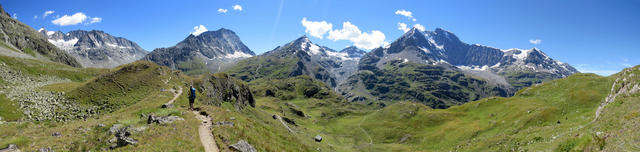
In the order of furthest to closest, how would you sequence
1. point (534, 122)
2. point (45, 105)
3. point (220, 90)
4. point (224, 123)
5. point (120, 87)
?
point (220, 90), point (120, 87), point (534, 122), point (45, 105), point (224, 123)

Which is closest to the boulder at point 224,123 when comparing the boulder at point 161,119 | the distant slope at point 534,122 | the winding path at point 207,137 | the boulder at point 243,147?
the winding path at point 207,137

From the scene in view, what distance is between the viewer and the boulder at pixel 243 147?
965 inches

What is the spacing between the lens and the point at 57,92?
162ft

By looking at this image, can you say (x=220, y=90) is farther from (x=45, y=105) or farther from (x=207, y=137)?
(x=207, y=137)

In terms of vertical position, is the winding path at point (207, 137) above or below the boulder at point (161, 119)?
below

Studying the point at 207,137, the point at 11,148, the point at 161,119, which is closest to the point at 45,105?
the point at 161,119

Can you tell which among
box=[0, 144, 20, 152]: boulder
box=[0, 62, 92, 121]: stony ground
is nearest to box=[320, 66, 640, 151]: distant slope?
box=[0, 144, 20, 152]: boulder

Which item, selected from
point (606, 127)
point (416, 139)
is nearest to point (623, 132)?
point (606, 127)

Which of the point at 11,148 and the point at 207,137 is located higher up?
the point at 207,137

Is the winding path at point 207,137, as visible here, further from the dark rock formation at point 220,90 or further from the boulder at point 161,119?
the dark rock formation at point 220,90

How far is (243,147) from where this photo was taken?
25.1 m

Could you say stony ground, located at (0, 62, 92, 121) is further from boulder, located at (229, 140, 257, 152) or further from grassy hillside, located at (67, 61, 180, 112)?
boulder, located at (229, 140, 257, 152)

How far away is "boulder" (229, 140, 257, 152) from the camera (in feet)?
80.4

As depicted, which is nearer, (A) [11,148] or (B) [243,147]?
(A) [11,148]
